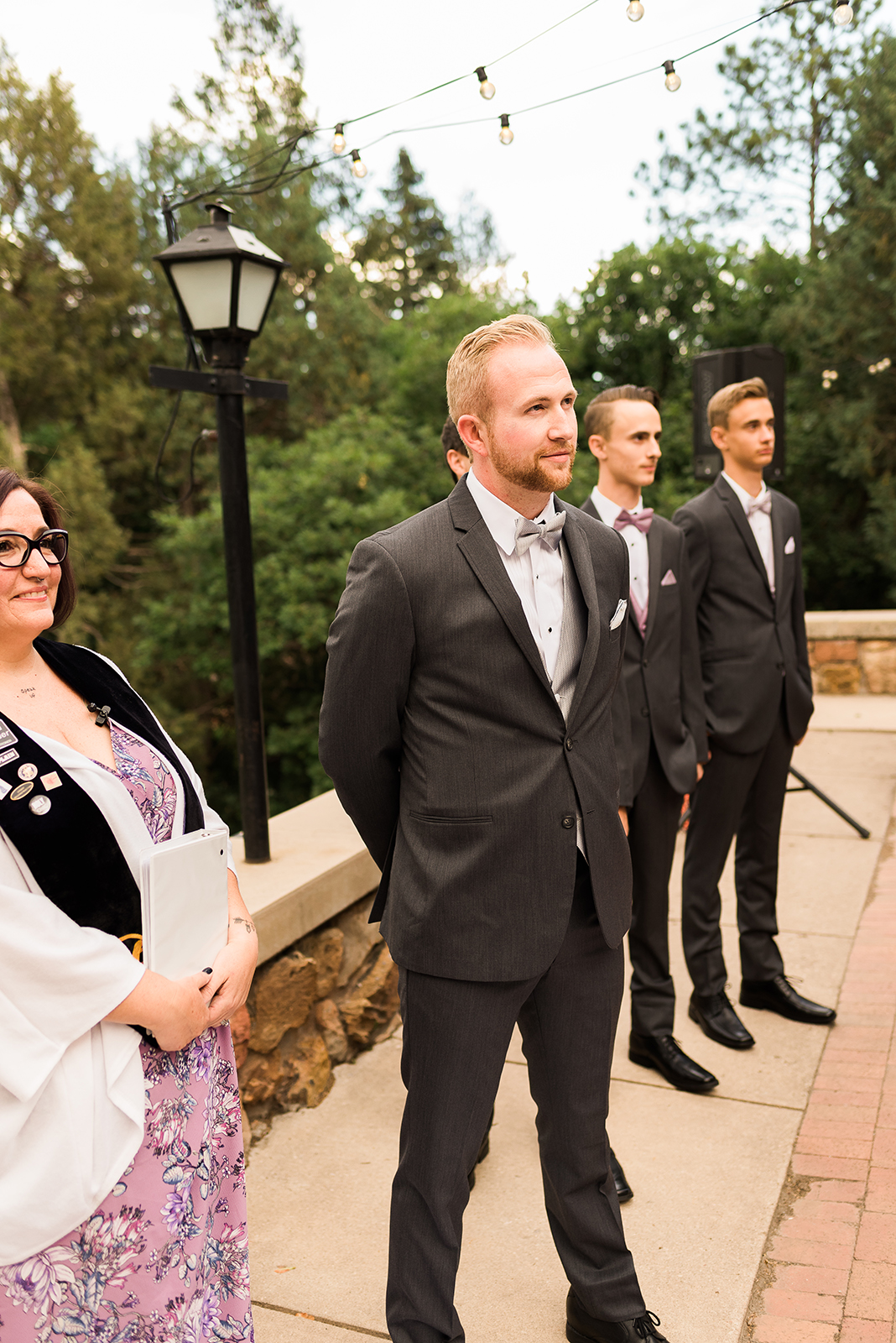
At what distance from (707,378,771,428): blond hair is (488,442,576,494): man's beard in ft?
5.45

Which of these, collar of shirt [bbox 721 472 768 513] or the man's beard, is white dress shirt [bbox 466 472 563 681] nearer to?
the man's beard

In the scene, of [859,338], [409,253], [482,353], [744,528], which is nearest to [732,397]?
[744,528]

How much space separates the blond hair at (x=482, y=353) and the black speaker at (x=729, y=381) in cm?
457

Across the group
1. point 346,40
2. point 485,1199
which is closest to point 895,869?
point 485,1199

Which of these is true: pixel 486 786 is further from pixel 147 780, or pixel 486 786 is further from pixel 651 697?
pixel 651 697

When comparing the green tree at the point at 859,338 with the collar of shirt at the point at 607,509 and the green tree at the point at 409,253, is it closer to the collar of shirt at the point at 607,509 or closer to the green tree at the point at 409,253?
the collar of shirt at the point at 607,509

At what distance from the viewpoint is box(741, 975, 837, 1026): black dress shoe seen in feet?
11.2

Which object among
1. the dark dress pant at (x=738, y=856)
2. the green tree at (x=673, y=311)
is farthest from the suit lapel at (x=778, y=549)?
the green tree at (x=673, y=311)

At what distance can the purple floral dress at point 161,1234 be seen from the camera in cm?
138

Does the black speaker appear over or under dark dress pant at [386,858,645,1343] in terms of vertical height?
over

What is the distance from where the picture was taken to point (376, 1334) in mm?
2135

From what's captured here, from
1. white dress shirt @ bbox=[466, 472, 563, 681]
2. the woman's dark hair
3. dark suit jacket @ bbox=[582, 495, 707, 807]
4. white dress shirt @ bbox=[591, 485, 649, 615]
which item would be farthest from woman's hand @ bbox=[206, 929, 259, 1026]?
white dress shirt @ bbox=[591, 485, 649, 615]

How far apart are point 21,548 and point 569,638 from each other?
93 cm

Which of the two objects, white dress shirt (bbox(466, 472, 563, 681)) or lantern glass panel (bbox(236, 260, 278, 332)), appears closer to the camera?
white dress shirt (bbox(466, 472, 563, 681))
